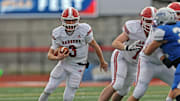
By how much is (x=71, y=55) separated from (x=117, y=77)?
0.72 meters

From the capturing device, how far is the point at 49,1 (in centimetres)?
1864

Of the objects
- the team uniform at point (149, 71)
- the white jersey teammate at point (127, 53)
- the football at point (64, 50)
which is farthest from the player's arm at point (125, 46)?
the football at point (64, 50)

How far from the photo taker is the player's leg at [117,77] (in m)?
6.58

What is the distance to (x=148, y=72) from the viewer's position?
6.00 meters

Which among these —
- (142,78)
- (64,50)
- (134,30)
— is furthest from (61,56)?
(142,78)

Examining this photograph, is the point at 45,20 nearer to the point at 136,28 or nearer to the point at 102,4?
the point at 102,4

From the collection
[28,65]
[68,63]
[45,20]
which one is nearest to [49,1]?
[45,20]

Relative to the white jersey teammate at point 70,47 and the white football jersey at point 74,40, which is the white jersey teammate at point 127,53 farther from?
the white football jersey at point 74,40

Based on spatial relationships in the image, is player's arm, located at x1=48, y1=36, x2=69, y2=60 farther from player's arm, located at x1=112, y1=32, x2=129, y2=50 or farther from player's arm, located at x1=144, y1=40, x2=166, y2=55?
player's arm, located at x1=144, y1=40, x2=166, y2=55

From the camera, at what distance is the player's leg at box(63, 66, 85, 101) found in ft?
21.9

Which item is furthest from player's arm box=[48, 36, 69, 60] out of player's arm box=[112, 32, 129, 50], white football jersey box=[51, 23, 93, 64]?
player's arm box=[112, 32, 129, 50]

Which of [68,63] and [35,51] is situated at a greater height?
[68,63]

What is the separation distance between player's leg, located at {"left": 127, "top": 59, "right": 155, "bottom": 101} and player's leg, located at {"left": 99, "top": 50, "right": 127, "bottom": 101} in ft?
1.83

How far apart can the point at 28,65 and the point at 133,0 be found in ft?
16.1
